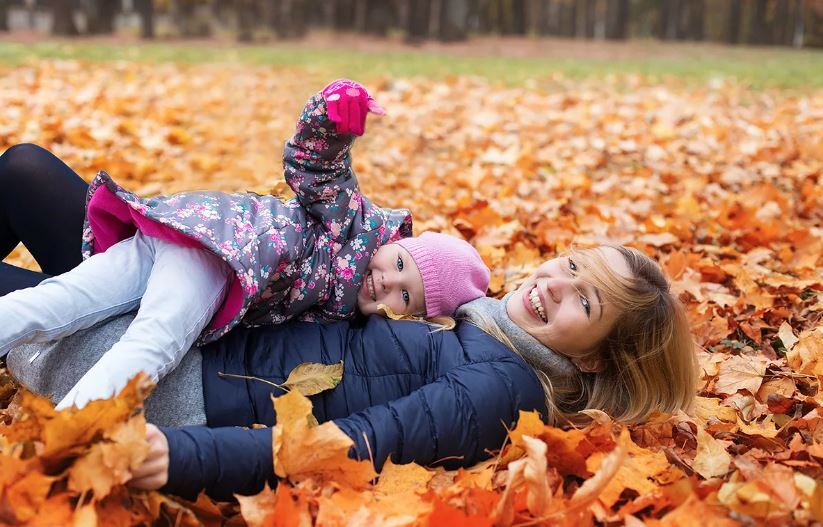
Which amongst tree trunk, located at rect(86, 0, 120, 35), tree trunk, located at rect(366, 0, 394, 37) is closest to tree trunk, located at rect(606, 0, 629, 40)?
tree trunk, located at rect(366, 0, 394, 37)

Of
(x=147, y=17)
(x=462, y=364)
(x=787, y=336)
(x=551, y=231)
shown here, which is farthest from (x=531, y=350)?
(x=147, y=17)

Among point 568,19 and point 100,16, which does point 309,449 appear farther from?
point 568,19

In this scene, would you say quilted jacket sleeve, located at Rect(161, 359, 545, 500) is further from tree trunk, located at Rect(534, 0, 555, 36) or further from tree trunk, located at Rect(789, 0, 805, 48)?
tree trunk, located at Rect(789, 0, 805, 48)

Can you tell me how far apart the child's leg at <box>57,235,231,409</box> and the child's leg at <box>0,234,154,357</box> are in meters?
0.08

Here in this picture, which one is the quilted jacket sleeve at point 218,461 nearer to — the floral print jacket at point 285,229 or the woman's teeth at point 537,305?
the floral print jacket at point 285,229

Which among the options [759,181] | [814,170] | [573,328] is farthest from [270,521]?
[814,170]

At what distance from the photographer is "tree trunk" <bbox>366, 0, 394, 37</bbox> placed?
22250 mm

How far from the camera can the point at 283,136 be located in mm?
6324

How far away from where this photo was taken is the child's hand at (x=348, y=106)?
2.20m

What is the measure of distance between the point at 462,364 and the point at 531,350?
23 centimetres

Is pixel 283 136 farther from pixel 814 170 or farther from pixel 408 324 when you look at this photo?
pixel 408 324

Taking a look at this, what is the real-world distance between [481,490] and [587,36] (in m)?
23.6

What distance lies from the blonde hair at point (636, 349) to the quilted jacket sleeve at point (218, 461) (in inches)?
29.2

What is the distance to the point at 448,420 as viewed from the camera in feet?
6.09
